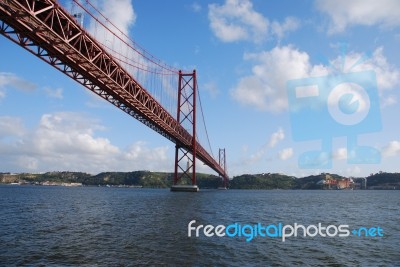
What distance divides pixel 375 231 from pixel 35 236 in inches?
784

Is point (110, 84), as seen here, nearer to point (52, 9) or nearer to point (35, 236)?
point (52, 9)

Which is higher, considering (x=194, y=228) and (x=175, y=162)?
(x=175, y=162)

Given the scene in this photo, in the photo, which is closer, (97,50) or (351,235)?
(351,235)

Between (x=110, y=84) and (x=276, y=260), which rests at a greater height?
(x=110, y=84)

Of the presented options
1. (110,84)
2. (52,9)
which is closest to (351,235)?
(52,9)

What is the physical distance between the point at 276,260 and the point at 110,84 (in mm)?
24480

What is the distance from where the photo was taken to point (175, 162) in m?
70.4

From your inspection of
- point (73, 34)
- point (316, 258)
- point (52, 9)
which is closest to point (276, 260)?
point (316, 258)

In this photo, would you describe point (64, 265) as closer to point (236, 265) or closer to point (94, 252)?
point (94, 252)

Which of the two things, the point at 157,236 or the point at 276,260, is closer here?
the point at 276,260

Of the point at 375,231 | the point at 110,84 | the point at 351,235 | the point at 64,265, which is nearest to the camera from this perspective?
the point at 64,265

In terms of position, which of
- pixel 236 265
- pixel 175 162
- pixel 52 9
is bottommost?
pixel 236 265

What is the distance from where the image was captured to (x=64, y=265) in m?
12.4

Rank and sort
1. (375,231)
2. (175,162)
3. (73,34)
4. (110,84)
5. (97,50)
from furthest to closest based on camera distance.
→ 1. (175,162)
2. (110,84)
3. (97,50)
4. (73,34)
5. (375,231)
